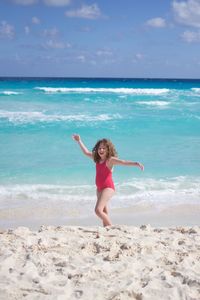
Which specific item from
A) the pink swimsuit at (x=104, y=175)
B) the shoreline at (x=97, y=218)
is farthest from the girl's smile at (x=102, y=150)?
the shoreline at (x=97, y=218)

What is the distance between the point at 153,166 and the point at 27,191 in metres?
3.68

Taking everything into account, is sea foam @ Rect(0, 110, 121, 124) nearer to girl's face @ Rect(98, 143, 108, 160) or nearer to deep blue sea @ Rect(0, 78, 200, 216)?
deep blue sea @ Rect(0, 78, 200, 216)

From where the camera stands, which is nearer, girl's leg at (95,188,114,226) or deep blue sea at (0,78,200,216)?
girl's leg at (95,188,114,226)

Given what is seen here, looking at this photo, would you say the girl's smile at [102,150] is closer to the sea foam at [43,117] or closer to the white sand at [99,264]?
the white sand at [99,264]

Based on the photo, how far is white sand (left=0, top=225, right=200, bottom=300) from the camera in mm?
3811

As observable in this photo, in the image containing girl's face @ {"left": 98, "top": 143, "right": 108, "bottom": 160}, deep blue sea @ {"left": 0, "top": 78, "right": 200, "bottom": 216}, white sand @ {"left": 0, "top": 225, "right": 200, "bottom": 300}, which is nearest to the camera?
white sand @ {"left": 0, "top": 225, "right": 200, "bottom": 300}

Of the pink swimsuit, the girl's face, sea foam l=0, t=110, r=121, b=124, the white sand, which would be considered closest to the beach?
the white sand

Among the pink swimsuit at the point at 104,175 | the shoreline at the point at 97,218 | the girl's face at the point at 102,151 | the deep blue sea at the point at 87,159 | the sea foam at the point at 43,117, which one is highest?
the girl's face at the point at 102,151

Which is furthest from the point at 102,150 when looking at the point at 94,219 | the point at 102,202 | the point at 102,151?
the point at 94,219

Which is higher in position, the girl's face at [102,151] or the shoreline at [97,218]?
the girl's face at [102,151]

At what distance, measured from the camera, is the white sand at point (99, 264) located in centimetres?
381

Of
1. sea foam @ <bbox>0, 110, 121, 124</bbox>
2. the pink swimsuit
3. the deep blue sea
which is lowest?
the deep blue sea

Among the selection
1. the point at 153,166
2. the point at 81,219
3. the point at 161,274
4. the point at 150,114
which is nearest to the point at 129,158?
the point at 153,166

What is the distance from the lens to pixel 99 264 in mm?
4422
